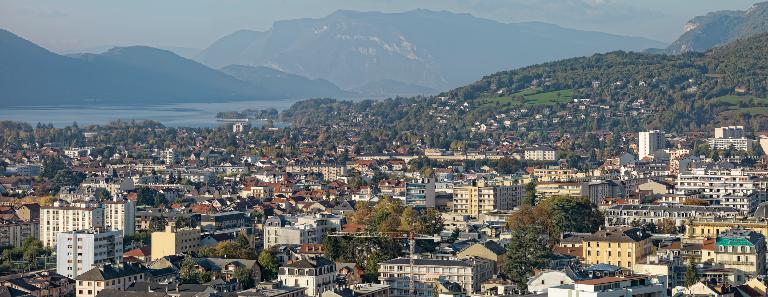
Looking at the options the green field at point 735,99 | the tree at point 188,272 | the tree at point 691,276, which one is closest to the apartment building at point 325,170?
the green field at point 735,99

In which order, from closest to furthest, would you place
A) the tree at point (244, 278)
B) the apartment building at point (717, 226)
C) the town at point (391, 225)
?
the town at point (391, 225) < the tree at point (244, 278) < the apartment building at point (717, 226)

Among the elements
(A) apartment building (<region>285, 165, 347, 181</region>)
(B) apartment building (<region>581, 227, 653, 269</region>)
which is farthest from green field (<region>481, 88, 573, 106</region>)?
(B) apartment building (<region>581, 227, 653, 269</region>)

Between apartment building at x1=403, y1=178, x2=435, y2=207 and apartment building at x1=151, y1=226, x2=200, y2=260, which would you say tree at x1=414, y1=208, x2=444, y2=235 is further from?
apartment building at x1=403, y1=178, x2=435, y2=207

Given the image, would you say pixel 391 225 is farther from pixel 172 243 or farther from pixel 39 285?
pixel 39 285

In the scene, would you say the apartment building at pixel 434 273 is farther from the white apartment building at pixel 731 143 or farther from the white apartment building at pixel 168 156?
the white apartment building at pixel 168 156

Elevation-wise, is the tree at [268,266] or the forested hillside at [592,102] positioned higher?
the forested hillside at [592,102]

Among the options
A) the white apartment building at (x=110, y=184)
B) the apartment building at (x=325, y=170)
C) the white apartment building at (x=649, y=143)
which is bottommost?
the white apartment building at (x=110, y=184)
